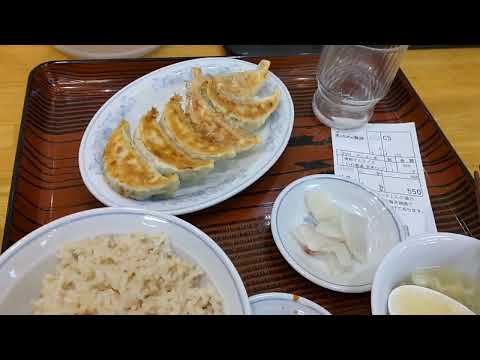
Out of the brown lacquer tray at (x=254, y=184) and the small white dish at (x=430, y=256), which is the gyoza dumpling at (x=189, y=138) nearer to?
the brown lacquer tray at (x=254, y=184)

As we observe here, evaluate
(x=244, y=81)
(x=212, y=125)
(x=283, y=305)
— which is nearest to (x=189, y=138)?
→ (x=212, y=125)

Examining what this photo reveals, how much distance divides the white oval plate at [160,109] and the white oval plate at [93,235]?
17 cm

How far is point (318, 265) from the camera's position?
1.23 meters

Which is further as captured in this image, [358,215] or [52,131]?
[52,131]

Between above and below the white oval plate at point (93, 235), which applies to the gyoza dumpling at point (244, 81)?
above

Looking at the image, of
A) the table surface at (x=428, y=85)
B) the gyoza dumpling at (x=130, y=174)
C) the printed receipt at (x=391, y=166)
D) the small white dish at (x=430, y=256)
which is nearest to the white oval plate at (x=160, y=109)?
the gyoza dumpling at (x=130, y=174)

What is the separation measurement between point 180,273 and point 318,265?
1.48ft

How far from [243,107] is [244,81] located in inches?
4.8

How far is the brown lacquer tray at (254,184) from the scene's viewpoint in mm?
1228

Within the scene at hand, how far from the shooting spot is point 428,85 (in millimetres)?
1919

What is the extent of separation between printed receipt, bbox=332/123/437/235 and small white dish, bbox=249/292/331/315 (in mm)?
467

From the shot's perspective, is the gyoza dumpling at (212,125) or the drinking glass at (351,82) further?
the drinking glass at (351,82)
